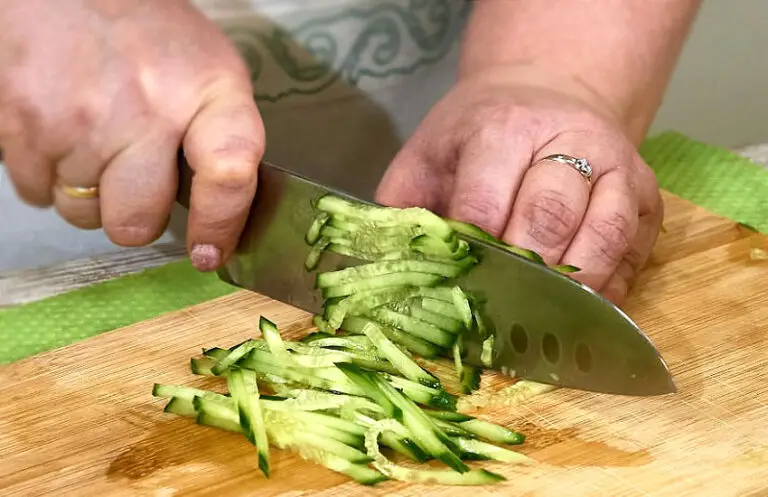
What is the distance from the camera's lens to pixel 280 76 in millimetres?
1935

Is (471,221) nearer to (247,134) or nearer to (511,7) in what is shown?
(247,134)

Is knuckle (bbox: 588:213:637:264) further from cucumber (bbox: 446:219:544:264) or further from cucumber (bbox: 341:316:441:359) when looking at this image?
cucumber (bbox: 341:316:441:359)

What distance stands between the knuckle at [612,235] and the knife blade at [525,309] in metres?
0.17

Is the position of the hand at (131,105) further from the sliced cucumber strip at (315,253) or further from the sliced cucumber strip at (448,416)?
the sliced cucumber strip at (448,416)

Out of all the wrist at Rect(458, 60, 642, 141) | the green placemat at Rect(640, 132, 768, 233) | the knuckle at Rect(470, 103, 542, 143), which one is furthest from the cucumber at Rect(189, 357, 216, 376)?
the green placemat at Rect(640, 132, 768, 233)

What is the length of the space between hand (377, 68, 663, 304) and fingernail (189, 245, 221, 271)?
293 mm

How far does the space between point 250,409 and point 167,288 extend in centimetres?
51

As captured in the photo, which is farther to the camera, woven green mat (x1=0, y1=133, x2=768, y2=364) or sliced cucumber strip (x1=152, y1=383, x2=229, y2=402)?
woven green mat (x1=0, y1=133, x2=768, y2=364)

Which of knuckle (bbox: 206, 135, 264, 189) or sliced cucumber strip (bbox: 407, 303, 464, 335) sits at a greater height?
knuckle (bbox: 206, 135, 264, 189)

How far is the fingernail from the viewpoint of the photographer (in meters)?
1.44

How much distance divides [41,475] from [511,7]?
1.16 meters

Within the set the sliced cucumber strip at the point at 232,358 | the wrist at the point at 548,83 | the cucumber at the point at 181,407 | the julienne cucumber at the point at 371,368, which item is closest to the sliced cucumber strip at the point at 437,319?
the julienne cucumber at the point at 371,368

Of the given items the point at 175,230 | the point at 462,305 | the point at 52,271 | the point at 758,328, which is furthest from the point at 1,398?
the point at 758,328

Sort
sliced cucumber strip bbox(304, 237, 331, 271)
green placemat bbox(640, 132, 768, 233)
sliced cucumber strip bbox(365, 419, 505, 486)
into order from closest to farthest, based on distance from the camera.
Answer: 1. sliced cucumber strip bbox(365, 419, 505, 486)
2. sliced cucumber strip bbox(304, 237, 331, 271)
3. green placemat bbox(640, 132, 768, 233)
